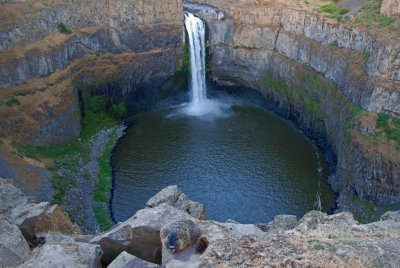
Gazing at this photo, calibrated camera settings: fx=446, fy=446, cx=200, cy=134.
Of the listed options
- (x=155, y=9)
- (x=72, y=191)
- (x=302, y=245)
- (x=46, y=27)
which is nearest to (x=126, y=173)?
(x=72, y=191)

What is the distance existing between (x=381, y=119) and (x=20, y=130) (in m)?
26.2

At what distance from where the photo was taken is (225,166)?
34500 mm

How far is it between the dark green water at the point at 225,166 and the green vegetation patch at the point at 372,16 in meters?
10.9

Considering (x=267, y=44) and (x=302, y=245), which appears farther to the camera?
(x=267, y=44)

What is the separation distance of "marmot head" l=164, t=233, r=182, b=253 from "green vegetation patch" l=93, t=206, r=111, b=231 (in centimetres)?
1534

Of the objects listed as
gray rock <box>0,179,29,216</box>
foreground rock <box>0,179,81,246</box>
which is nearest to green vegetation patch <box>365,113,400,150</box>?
foreground rock <box>0,179,81,246</box>

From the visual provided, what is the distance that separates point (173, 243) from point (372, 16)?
2899cm

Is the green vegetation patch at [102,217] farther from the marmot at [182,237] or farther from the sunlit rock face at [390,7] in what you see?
the sunlit rock face at [390,7]

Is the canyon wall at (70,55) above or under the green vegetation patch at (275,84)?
above

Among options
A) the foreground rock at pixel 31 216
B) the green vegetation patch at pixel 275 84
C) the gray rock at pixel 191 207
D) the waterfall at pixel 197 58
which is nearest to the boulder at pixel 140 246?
the foreground rock at pixel 31 216

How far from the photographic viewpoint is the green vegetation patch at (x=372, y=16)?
33.6m

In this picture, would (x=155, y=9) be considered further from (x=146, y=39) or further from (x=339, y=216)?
(x=339, y=216)

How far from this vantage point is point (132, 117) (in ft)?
144

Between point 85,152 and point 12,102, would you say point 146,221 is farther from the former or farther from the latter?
point 12,102
